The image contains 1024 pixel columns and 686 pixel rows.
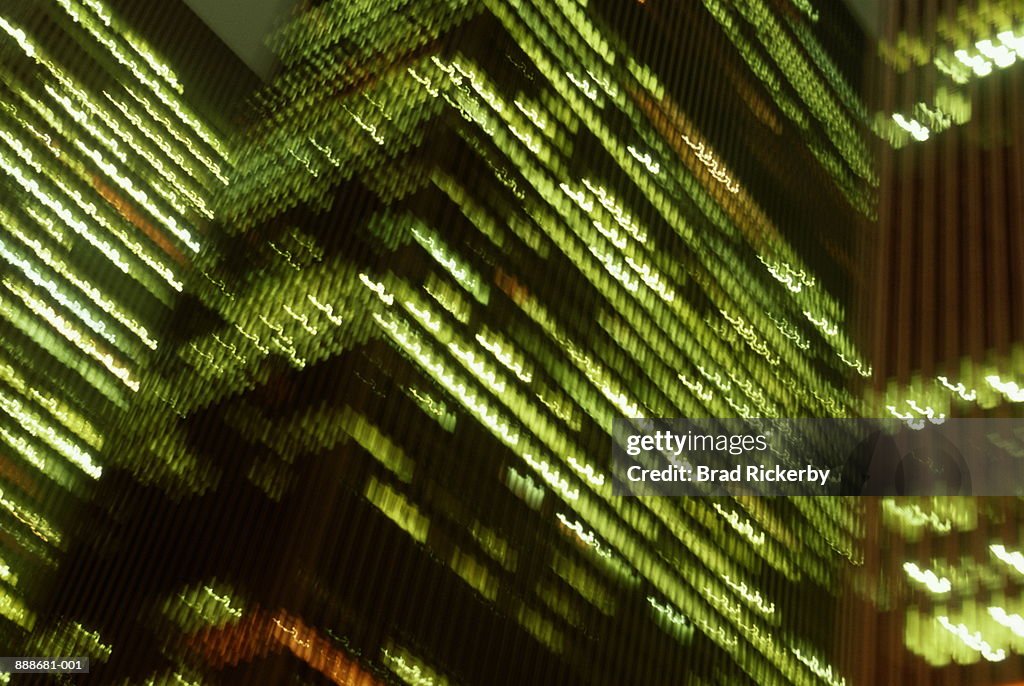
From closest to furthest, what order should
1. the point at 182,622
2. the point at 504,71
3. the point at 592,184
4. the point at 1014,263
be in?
the point at 1014,263 < the point at 182,622 < the point at 504,71 < the point at 592,184

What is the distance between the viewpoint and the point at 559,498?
19188 millimetres

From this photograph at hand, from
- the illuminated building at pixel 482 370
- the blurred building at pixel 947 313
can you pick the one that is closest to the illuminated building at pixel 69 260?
the illuminated building at pixel 482 370

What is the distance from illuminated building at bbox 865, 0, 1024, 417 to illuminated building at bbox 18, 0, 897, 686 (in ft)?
8.93

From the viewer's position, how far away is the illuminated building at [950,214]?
1529cm

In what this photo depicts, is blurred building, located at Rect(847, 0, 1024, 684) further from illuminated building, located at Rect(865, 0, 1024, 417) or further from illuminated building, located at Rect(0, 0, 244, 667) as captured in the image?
illuminated building, located at Rect(0, 0, 244, 667)

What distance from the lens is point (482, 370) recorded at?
60.8ft

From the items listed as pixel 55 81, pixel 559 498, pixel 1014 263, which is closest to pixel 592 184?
pixel 559 498

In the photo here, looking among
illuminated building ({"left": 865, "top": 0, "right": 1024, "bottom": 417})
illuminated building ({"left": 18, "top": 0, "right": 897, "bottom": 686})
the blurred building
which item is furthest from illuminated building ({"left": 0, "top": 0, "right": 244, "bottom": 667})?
illuminated building ({"left": 865, "top": 0, "right": 1024, "bottom": 417})

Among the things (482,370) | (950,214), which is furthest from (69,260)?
(950,214)

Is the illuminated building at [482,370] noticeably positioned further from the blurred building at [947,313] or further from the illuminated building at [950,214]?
the illuminated building at [950,214]

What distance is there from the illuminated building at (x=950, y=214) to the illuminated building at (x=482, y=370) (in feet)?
8.93

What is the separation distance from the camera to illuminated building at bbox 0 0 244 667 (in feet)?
56.2

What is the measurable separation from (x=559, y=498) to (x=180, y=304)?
766 cm

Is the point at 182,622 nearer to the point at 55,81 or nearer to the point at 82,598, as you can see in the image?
the point at 82,598
